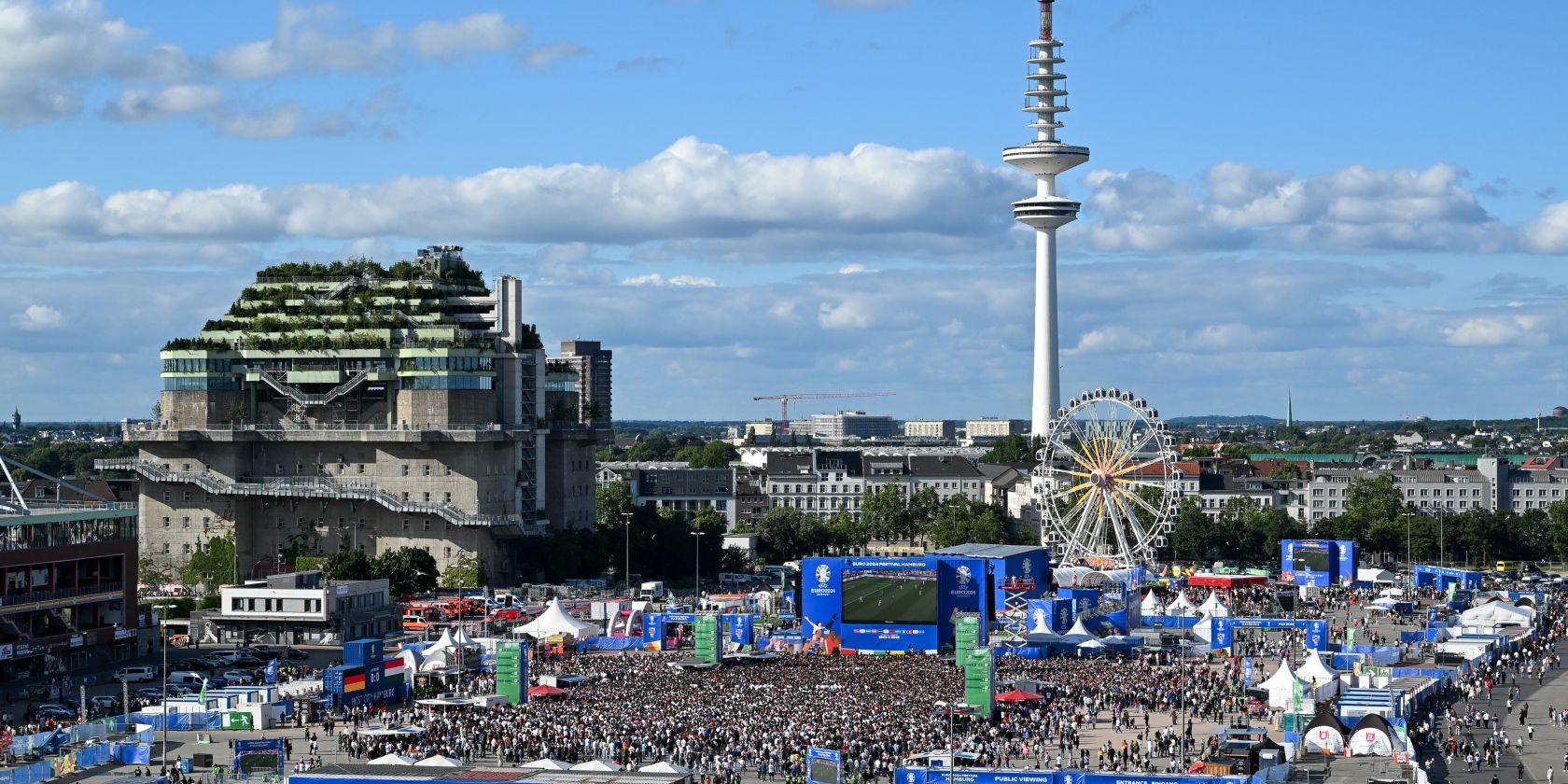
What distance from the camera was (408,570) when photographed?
116438 mm

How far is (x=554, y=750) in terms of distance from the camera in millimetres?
65875

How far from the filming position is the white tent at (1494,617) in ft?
335

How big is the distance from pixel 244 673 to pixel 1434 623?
5405cm

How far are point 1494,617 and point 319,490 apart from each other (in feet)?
212

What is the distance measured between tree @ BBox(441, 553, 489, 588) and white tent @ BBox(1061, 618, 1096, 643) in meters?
39.3

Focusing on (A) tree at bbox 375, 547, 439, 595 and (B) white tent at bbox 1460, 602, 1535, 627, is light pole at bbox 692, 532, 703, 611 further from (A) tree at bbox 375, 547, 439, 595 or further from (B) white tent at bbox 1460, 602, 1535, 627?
(B) white tent at bbox 1460, 602, 1535, 627

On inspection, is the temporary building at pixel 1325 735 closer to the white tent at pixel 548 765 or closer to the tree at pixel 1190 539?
the white tent at pixel 548 765

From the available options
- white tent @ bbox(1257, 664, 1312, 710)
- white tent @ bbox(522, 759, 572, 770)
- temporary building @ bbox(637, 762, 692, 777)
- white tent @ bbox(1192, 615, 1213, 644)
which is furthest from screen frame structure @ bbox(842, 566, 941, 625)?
temporary building @ bbox(637, 762, 692, 777)

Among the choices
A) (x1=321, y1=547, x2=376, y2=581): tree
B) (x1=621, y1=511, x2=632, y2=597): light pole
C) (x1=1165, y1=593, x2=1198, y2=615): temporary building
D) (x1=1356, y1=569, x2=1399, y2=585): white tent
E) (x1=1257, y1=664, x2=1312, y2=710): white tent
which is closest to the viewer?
(x1=1257, y1=664, x2=1312, y2=710): white tent

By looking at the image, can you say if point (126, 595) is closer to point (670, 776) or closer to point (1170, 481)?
point (670, 776)

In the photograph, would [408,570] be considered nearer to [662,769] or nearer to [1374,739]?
[662,769]

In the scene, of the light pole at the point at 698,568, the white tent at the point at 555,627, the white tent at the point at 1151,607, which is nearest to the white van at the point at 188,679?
the white tent at the point at 555,627

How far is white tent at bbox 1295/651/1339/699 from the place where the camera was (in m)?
77.9

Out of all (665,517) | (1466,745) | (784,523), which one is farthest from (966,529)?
(1466,745)
